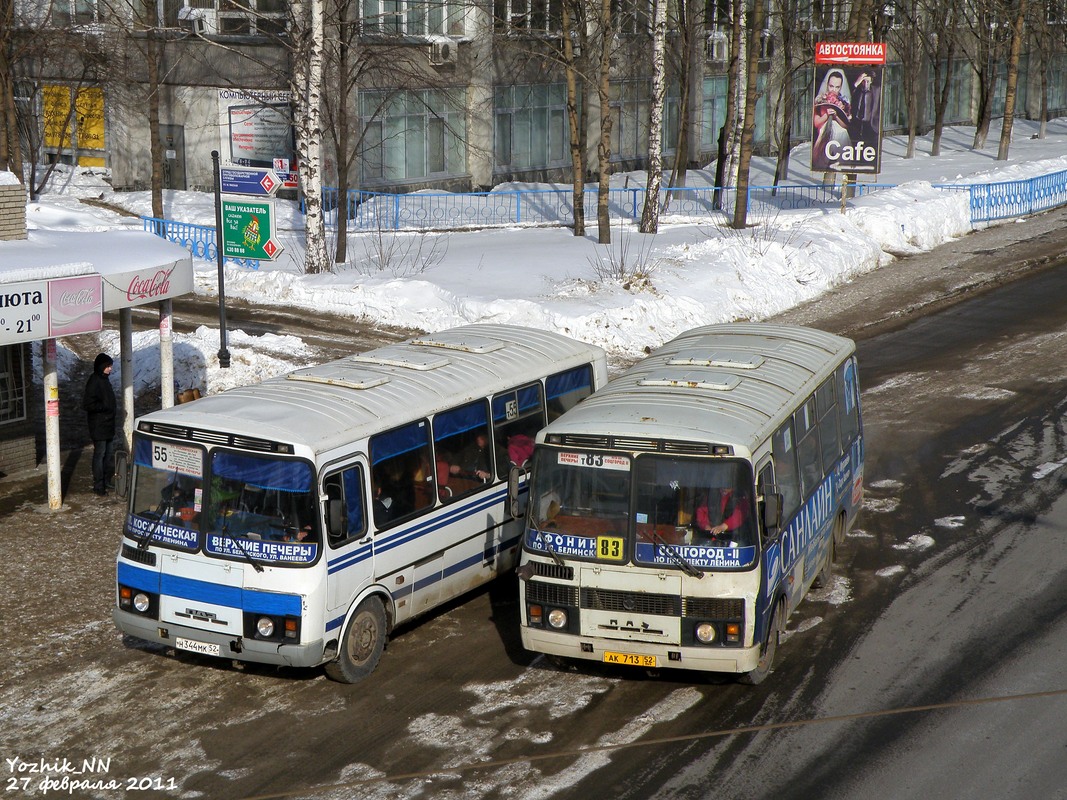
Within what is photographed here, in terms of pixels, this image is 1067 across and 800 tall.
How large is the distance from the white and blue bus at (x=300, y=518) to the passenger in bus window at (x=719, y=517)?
285 centimetres

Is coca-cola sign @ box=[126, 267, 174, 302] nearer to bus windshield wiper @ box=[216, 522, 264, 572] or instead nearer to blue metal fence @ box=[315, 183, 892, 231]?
bus windshield wiper @ box=[216, 522, 264, 572]

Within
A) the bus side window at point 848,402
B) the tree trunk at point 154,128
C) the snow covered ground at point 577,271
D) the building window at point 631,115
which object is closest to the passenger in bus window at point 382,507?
the bus side window at point 848,402

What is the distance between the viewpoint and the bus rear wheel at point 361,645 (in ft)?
35.6

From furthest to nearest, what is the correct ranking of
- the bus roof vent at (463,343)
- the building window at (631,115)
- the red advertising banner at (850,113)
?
1. the building window at (631,115)
2. the red advertising banner at (850,113)
3. the bus roof vent at (463,343)

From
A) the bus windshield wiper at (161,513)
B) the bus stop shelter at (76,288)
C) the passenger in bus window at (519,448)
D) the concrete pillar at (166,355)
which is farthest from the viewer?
the concrete pillar at (166,355)

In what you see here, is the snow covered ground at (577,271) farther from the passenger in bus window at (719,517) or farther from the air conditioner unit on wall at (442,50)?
the passenger in bus window at (719,517)

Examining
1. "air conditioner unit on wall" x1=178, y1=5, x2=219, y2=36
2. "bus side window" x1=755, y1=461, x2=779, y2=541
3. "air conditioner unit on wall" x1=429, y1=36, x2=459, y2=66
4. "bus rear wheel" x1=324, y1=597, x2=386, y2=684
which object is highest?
"air conditioner unit on wall" x1=178, y1=5, x2=219, y2=36

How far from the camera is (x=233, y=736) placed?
32.9 feet

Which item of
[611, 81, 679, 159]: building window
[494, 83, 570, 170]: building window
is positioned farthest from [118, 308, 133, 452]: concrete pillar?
[611, 81, 679, 159]: building window

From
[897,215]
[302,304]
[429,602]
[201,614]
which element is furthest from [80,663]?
[897,215]

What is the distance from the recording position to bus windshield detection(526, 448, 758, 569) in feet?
33.1

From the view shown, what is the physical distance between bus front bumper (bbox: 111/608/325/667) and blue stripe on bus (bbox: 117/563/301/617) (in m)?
0.26

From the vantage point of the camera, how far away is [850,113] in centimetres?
3412

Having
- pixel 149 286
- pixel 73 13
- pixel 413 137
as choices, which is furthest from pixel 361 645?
pixel 73 13
